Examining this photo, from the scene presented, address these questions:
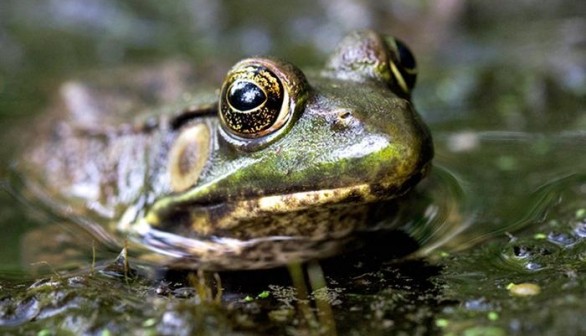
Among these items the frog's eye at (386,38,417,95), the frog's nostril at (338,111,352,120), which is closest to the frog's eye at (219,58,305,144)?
the frog's nostril at (338,111,352,120)

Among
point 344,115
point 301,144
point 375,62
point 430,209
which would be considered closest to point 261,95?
point 301,144

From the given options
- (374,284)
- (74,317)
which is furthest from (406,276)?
(74,317)

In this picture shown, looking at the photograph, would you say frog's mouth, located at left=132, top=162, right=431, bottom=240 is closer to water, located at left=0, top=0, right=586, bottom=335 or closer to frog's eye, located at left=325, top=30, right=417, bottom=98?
water, located at left=0, top=0, right=586, bottom=335

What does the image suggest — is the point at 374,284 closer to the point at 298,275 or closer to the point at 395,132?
the point at 298,275

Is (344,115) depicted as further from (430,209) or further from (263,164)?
(430,209)

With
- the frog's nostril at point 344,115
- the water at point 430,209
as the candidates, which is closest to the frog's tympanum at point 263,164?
the frog's nostril at point 344,115

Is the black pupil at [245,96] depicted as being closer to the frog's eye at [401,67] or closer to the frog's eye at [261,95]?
the frog's eye at [261,95]
